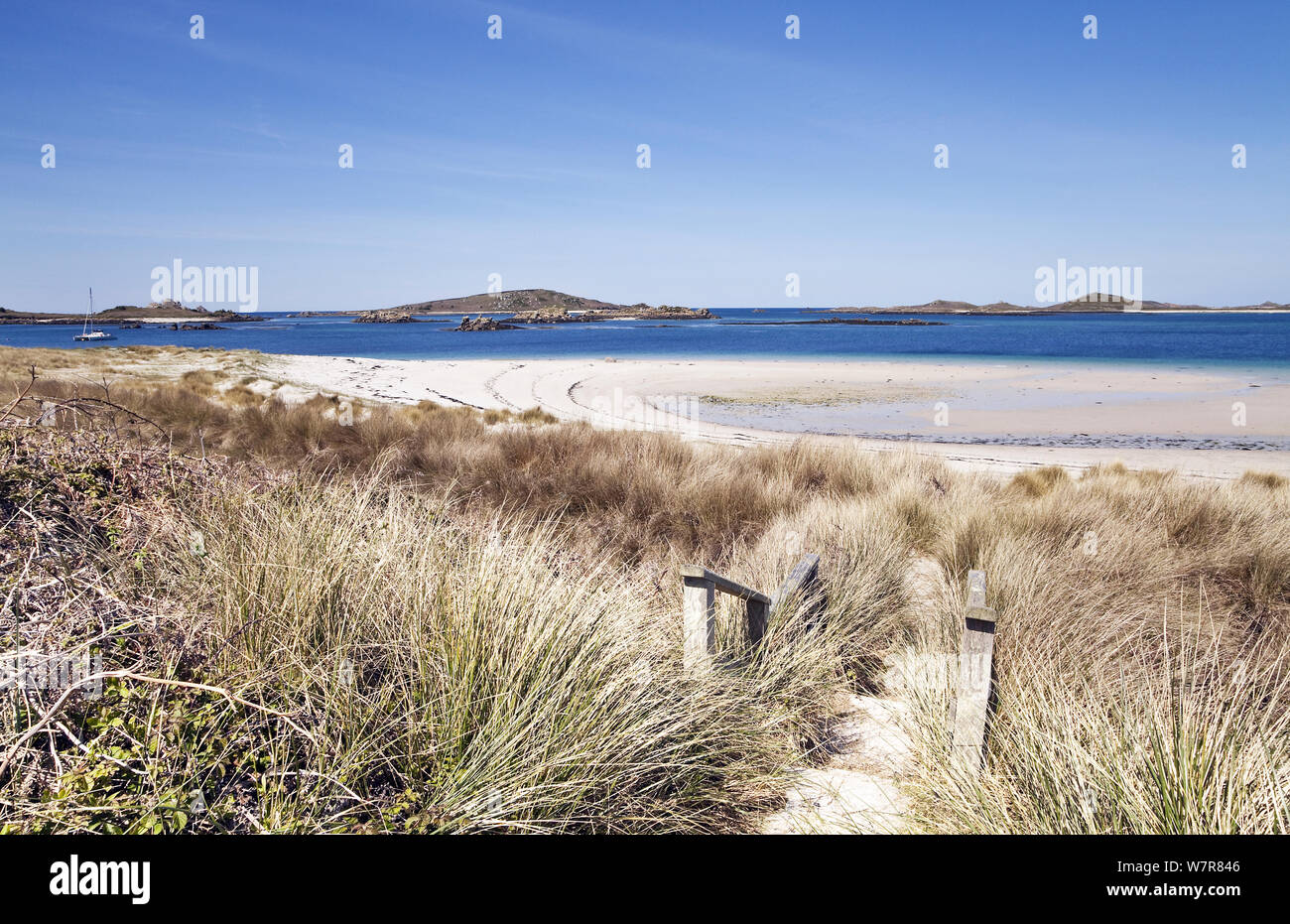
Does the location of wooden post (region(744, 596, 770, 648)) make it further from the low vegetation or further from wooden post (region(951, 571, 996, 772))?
wooden post (region(951, 571, 996, 772))

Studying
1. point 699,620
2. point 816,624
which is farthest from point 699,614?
point 816,624

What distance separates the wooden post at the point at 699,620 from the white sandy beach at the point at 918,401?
9.13m

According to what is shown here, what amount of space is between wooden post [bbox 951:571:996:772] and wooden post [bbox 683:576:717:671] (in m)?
1.04

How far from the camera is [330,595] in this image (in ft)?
9.53

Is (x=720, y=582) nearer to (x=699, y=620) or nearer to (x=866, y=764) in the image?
(x=699, y=620)

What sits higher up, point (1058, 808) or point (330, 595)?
point (330, 595)

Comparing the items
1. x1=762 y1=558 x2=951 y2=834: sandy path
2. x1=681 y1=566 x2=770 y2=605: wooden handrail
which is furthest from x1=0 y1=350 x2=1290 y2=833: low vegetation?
x1=681 y1=566 x2=770 y2=605: wooden handrail

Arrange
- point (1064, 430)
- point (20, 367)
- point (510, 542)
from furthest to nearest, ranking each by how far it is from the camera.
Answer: point (20, 367) < point (1064, 430) < point (510, 542)

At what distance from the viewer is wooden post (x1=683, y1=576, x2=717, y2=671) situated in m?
3.24

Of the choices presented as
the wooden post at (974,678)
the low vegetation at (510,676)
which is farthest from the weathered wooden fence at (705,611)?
the wooden post at (974,678)
